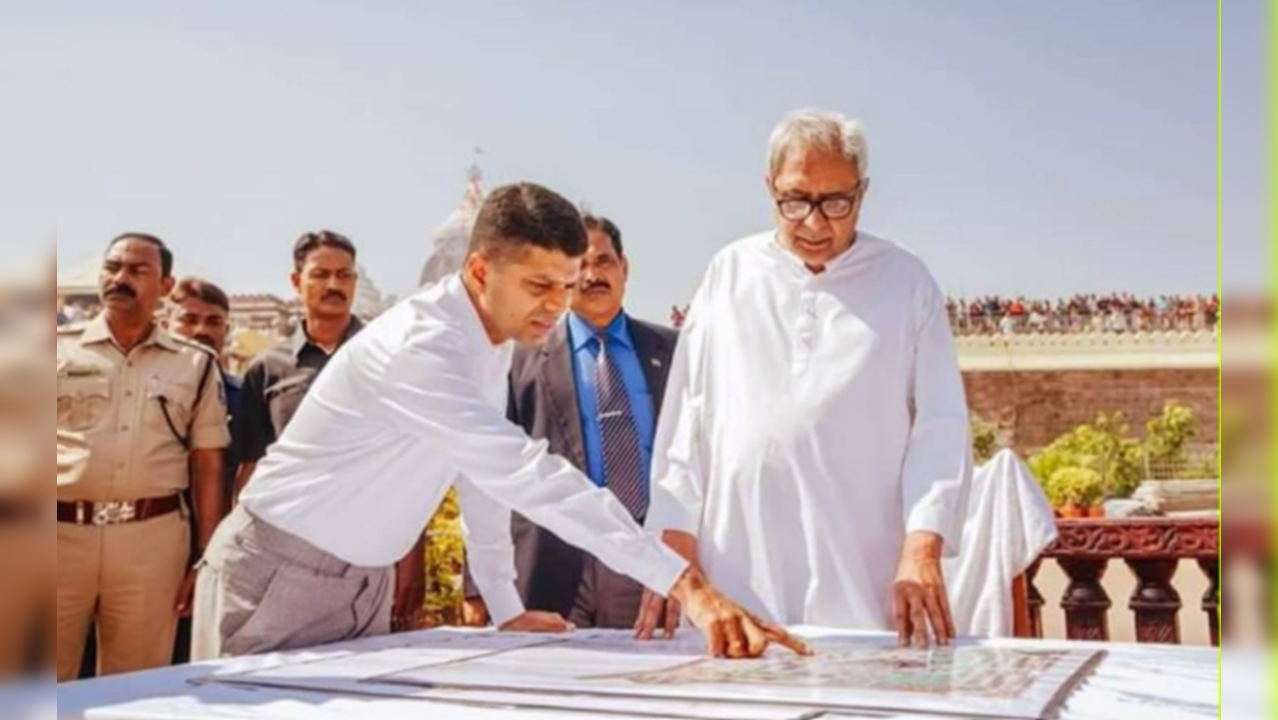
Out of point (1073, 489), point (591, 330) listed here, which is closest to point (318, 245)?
point (591, 330)

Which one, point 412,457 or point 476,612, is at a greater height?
point 412,457

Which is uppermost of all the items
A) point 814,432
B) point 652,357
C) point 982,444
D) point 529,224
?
point 529,224

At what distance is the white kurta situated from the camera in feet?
6.18

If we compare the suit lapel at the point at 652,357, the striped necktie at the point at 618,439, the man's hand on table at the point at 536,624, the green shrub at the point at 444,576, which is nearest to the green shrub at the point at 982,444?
the green shrub at the point at 444,576

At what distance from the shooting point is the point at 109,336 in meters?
2.88

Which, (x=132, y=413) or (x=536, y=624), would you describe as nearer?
(x=536, y=624)

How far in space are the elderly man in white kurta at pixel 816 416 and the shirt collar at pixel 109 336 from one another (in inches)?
58.4

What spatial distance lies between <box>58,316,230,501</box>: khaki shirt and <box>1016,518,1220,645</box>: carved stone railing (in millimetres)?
1887

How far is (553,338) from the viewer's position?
2.85 meters

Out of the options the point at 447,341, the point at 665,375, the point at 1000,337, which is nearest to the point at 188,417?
the point at 665,375

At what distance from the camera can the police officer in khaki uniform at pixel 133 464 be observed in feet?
8.89

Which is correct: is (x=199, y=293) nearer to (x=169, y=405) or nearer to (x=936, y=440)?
(x=169, y=405)

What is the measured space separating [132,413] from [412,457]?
1.45m

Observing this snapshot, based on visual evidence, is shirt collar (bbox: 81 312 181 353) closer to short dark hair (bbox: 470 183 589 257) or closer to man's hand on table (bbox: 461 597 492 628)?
man's hand on table (bbox: 461 597 492 628)
